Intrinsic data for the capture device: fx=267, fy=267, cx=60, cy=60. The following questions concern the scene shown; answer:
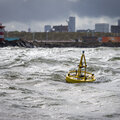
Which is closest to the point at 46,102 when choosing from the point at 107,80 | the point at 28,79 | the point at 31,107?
the point at 31,107

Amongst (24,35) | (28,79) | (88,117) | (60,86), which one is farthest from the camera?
(24,35)

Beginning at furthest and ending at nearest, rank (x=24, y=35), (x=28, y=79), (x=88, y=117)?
1. (x=24, y=35)
2. (x=28, y=79)
3. (x=88, y=117)

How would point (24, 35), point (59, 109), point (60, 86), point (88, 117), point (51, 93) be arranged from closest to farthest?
point (88, 117)
point (59, 109)
point (51, 93)
point (60, 86)
point (24, 35)

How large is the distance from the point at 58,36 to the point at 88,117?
18378 centimetres

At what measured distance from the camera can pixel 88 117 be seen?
11922mm

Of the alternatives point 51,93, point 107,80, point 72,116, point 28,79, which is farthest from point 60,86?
point 72,116

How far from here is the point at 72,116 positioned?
12.0 meters

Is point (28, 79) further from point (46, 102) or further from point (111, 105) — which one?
point (111, 105)

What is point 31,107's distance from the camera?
43.5 ft

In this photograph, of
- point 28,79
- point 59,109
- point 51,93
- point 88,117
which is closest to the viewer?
point 88,117

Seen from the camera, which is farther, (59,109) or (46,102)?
(46,102)

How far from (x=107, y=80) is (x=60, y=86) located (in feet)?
19.2

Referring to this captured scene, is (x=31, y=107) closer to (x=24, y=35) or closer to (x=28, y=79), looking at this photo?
(x=28, y=79)

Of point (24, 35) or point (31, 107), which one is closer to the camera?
point (31, 107)
